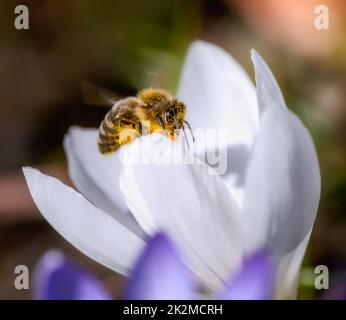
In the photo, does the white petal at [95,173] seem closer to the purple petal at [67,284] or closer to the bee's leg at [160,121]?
the bee's leg at [160,121]

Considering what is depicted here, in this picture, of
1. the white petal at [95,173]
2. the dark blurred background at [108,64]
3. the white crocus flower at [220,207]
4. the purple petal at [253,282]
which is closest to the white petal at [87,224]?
the white crocus flower at [220,207]

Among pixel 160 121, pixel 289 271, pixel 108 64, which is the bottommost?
pixel 289 271

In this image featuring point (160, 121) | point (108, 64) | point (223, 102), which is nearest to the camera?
point (160, 121)

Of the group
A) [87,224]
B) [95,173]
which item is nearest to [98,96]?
[95,173]

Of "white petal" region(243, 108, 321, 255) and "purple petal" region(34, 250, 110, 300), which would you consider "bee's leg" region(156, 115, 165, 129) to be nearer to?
"white petal" region(243, 108, 321, 255)

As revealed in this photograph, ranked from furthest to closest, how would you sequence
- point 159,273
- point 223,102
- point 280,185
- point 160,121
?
point 223,102, point 160,121, point 280,185, point 159,273

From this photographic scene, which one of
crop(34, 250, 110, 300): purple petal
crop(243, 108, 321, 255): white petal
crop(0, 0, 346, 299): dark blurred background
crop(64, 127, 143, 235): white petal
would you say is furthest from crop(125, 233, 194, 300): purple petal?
crop(0, 0, 346, 299): dark blurred background

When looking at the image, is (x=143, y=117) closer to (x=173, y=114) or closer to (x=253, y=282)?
(x=173, y=114)

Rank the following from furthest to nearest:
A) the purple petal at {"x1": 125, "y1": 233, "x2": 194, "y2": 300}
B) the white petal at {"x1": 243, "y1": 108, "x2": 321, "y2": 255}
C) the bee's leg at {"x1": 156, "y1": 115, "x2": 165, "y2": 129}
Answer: the bee's leg at {"x1": 156, "y1": 115, "x2": 165, "y2": 129} < the white petal at {"x1": 243, "y1": 108, "x2": 321, "y2": 255} < the purple petal at {"x1": 125, "y1": 233, "x2": 194, "y2": 300}
